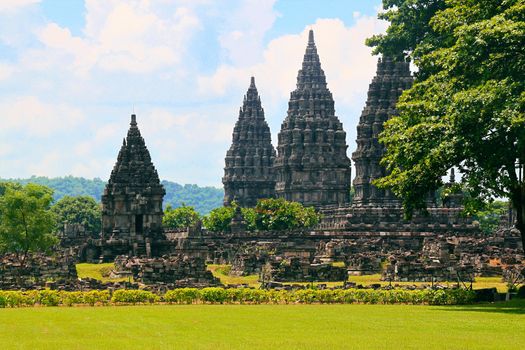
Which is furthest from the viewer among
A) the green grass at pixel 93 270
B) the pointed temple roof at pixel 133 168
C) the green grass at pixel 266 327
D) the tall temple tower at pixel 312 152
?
the tall temple tower at pixel 312 152

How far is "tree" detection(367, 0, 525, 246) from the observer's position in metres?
49.6

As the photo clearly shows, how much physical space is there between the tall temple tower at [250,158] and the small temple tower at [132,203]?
55308mm

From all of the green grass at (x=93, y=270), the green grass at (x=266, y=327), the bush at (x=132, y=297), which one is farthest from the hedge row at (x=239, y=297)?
the green grass at (x=93, y=270)

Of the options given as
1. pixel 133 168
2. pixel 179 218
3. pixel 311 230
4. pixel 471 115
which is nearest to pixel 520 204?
pixel 471 115

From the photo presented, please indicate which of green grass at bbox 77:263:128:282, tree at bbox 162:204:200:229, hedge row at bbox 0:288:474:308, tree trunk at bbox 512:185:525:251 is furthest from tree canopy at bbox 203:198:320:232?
tree trunk at bbox 512:185:525:251

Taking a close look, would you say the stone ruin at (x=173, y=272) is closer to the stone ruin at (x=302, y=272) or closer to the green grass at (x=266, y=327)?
the stone ruin at (x=302, y=272)

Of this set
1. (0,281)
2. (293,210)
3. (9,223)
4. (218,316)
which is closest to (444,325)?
(218,316)

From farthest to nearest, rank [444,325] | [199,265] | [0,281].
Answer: [199,265] → [0,281] → [444,325]

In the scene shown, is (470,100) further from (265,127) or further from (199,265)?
(265,127)

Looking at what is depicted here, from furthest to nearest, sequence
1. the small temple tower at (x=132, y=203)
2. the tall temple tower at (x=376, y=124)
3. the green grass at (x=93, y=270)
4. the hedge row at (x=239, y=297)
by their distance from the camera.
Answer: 1. the tall temple tower at (x=376, y=124)
2. the small temple tower at (x=132, y=203)
3. the green grass at (x=93, y=270)
4. the hedge row at (x=239, y=297)

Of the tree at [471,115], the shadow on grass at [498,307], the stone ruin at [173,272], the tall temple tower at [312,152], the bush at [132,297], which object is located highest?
the tall temple tower at [312,152]

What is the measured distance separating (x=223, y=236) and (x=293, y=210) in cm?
1813

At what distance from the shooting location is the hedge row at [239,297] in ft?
182

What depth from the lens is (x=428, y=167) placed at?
175 ft
